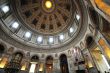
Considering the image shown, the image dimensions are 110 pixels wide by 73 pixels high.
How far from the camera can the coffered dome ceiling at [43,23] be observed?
1827cm

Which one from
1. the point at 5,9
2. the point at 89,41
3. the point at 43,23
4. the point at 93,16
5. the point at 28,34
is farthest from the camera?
the point at 43,23

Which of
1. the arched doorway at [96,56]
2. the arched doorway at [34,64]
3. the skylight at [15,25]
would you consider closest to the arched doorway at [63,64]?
the arched doorway at [34,64]

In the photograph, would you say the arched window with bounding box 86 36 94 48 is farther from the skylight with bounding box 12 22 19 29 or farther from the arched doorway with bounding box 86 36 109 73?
the skylight with bounding box 12 22 19 29

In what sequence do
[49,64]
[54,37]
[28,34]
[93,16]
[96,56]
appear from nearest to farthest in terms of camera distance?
[93,16], [96,56], [49,64], [28,34], [54,37]

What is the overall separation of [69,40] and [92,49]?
5.71 meters

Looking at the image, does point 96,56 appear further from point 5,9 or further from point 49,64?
point 5,9

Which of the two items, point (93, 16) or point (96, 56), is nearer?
point (93, 16)

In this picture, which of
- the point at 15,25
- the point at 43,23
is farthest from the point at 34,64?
the point at 43,23

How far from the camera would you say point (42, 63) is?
765 inches

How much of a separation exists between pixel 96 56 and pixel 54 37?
38.6 feet

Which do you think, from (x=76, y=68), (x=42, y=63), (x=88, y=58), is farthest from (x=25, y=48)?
(x=88, y=58)

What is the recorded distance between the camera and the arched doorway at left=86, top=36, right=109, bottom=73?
13446 millimetres

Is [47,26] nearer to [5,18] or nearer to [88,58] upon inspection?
[5,18]

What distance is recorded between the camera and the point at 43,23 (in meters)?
25.7
